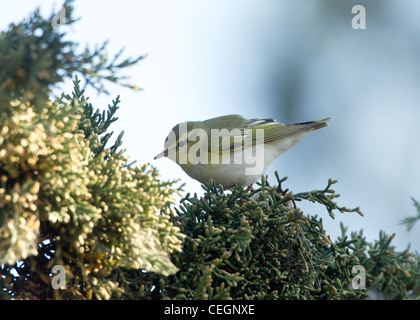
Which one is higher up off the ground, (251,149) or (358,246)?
(251,149)

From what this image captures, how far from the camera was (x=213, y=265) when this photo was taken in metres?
2.17

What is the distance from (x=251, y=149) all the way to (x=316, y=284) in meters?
2.01

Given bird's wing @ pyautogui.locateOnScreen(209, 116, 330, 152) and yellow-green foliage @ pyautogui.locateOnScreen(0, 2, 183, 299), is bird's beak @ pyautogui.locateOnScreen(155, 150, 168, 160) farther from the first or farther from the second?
yellow-green foliage @ pyautogui.locateOnScreen(0, 2, 183, 299)

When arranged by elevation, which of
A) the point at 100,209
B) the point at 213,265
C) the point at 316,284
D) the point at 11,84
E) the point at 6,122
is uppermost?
the point at 11,84

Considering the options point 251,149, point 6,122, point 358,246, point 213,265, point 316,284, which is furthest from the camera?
point 251,149

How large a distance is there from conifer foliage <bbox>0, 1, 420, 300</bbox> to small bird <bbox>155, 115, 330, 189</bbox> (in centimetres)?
148

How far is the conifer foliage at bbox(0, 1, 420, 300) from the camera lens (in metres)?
1.64

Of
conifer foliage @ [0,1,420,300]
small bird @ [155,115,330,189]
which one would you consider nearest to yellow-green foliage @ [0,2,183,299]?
conifer foliage @ [0,1,420,300]

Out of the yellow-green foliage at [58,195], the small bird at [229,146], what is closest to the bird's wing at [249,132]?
the small bird at [229,146]

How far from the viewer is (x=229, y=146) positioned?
168 inches

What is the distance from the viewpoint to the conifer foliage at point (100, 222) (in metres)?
1.64

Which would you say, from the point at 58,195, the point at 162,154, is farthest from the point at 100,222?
the point at 162,154
